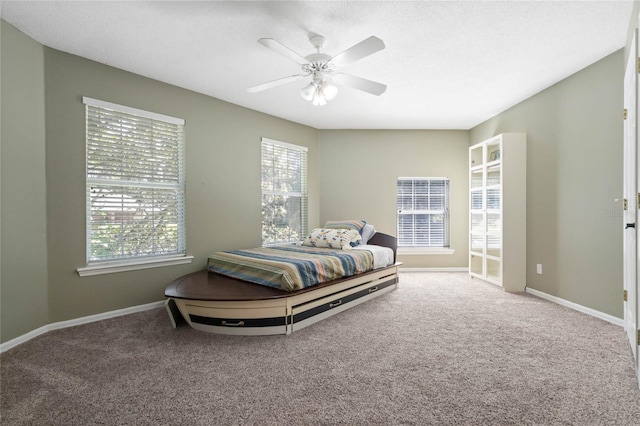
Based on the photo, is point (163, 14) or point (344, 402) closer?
point (344, 402)

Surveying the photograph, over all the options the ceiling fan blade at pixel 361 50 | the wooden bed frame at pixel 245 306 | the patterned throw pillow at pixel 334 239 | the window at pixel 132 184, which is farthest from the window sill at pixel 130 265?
the ceiling fan blade at pixel 361 50

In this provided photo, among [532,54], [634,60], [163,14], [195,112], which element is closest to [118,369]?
[163,14]

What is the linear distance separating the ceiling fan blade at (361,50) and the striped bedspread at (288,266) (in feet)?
5.81

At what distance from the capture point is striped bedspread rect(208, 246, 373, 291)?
278cm

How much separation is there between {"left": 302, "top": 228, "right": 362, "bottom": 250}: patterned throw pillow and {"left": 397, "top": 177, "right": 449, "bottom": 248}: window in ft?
4.93

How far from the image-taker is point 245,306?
8.30ft

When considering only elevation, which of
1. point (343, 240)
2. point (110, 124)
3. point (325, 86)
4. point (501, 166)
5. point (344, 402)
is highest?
point (325, 86)

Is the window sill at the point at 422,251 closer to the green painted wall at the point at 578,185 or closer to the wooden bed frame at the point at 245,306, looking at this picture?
the green painted wall at the point at 578,185

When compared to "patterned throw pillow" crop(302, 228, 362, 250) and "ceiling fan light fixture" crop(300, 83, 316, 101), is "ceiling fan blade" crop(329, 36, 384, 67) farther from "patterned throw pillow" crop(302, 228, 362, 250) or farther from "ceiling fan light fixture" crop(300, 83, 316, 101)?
"patterned throw pillow" crop(302, 228, 362, 250)

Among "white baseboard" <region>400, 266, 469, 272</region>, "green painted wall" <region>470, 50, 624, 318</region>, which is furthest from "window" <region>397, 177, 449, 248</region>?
"green painted wall" <region>470, 50, 624, 318</region>

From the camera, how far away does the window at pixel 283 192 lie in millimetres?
4715

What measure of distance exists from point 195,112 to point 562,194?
174 inches

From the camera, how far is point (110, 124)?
124 inches

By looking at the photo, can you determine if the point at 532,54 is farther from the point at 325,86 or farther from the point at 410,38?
the point at 325,86
